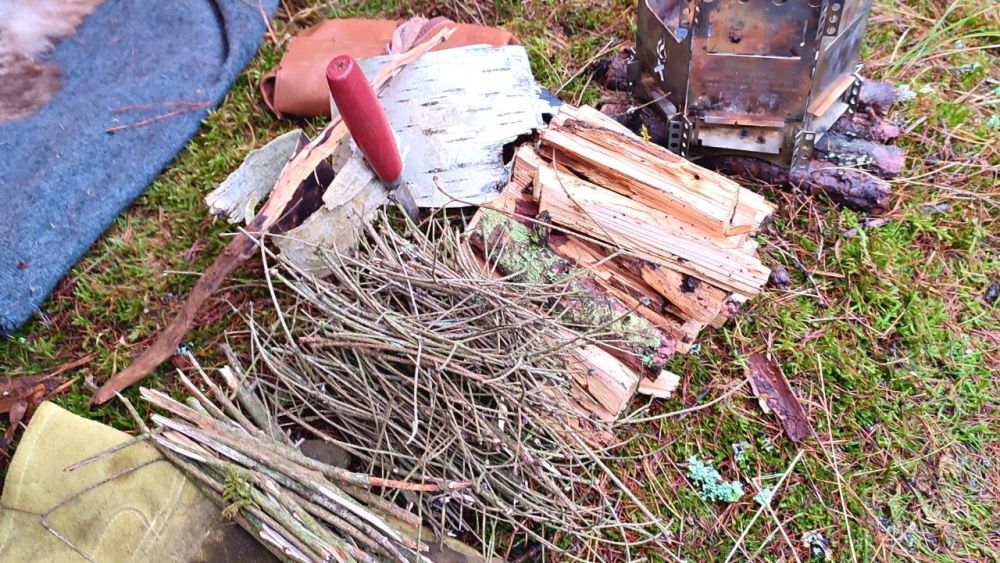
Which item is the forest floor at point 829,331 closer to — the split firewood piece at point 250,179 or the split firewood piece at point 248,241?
the split firewood piece at point 248,241

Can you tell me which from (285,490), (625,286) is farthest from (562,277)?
(285,490)

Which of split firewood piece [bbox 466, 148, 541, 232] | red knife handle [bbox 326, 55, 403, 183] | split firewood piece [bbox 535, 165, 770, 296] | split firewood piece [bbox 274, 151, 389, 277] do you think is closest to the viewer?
red knife handle [bbox 326, 55, 403, 183]

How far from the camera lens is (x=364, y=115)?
7.55 feet

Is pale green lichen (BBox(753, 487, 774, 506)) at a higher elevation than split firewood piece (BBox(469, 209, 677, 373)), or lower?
lower

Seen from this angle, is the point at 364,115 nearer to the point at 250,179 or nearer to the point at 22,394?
the point at 250,179

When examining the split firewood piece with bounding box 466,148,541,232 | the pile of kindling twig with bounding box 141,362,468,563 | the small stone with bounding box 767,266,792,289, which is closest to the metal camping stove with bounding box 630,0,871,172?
the small stone with bounding box 767,266,792,289

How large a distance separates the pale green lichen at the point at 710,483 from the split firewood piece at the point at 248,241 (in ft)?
5.78

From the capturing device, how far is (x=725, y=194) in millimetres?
2543

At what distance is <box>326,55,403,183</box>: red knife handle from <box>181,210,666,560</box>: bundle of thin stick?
0.73ft

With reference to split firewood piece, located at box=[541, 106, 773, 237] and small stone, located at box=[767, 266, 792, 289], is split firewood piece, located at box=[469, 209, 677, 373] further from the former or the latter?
small stone, located at box=[767, 266, 792, 289]

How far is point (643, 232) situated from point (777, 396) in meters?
0.82

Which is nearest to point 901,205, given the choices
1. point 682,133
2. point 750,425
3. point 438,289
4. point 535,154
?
point 682,133

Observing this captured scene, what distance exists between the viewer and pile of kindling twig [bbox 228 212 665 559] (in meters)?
2.27

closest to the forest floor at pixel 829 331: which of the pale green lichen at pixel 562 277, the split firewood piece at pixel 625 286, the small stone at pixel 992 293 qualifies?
the small stone at pixel 992 293
